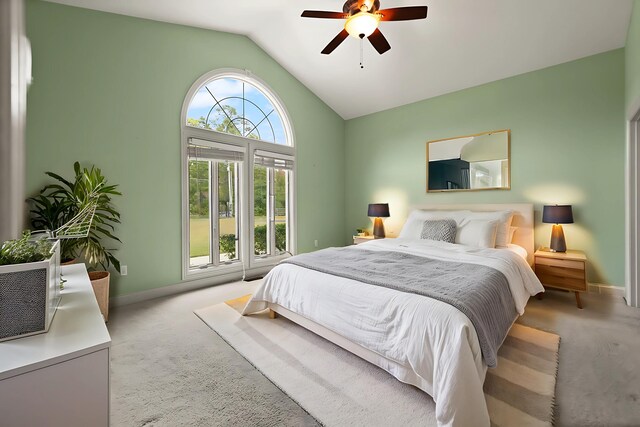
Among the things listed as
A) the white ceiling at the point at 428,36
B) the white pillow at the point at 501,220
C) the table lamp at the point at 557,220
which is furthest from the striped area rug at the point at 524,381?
the white ceiling at the point at 428,36

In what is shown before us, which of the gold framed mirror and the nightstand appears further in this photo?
the gold framed mirror

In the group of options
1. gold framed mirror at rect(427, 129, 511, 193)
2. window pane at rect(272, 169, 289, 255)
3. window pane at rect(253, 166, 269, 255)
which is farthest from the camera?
window pane at rect(272, 169, 289, 255)

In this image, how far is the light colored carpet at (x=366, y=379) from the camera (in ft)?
5.01

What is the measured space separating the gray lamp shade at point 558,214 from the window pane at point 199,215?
13.5ft

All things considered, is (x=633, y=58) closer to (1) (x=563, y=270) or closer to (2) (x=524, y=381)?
(1) (x=563, y=270)

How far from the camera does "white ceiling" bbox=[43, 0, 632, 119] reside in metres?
2.89

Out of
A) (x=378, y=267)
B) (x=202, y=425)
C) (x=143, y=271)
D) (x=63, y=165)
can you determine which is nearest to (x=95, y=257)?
(x=143, y=271)

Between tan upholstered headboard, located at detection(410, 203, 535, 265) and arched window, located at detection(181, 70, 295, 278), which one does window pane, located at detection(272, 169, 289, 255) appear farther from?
tan upholstered headboard, located at detection(410, 203, 535, 265)

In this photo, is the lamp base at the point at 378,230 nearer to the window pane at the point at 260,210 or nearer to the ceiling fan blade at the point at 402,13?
the window pane at the point at 260,210

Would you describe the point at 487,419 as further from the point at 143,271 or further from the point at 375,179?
the point at 375,179

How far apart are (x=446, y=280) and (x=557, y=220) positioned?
6.81ft

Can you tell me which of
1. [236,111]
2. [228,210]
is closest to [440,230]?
[228,210]

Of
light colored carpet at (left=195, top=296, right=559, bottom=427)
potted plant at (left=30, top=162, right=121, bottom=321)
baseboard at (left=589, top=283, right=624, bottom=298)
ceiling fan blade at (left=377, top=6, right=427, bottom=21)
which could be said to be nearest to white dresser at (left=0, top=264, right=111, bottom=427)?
light colored carpet at (left=195, top=296, right=559, bottom=427)

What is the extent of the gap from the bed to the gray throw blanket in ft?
0.14
